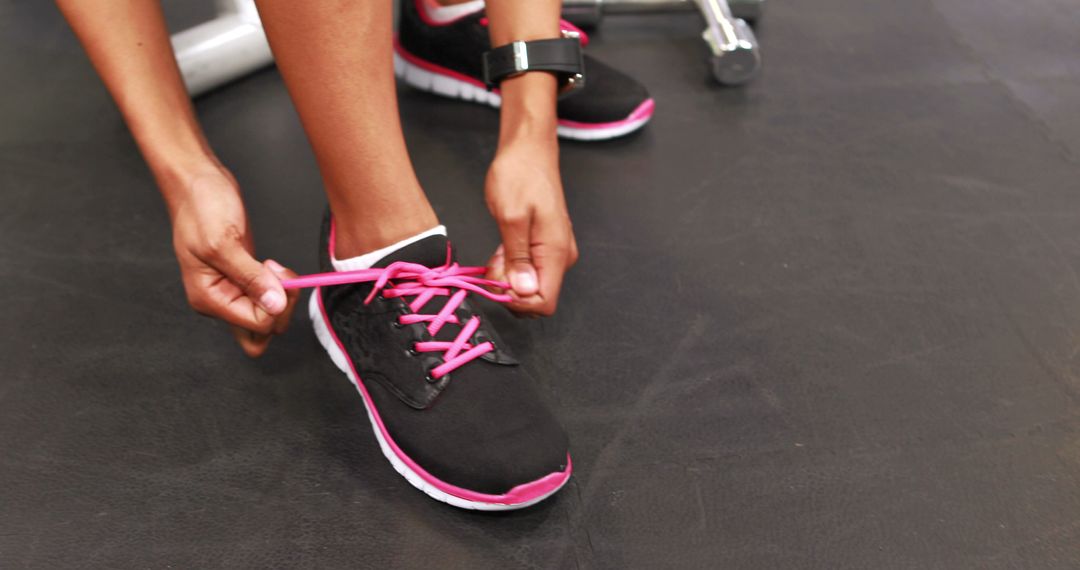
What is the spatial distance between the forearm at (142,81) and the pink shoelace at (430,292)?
0.53ft

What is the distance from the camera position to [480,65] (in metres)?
1.20

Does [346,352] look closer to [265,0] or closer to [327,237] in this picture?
[327,237]

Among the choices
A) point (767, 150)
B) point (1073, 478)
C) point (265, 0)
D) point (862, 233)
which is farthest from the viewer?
point (767, 150)

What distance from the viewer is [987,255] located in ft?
3.37

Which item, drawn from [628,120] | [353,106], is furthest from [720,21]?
[353,106]

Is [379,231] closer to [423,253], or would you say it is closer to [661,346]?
[423,253]

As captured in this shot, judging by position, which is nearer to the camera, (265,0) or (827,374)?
(265,0)

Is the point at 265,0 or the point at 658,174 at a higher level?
the point at 265,0

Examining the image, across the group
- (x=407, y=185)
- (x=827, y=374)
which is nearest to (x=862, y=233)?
(x=827, y=374)

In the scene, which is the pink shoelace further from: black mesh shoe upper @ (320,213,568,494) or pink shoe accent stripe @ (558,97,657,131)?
pink shoe accent stripe @ (558,97,657,131)

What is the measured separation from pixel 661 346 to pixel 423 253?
0.28 meters

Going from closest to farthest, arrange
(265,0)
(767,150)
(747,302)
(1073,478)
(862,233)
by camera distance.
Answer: (265,0) → (1073,478) → (747,302) → (862,233) → (767,150)

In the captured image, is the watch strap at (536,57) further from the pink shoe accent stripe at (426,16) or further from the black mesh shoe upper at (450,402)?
the pink shoe accent stripe at (426,16)

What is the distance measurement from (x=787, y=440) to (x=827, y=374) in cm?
10
